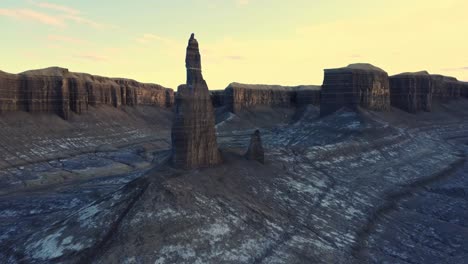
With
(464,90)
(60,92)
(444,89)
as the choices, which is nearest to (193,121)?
(60,92)

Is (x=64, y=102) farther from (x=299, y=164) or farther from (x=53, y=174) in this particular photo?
(x=299, y=164)

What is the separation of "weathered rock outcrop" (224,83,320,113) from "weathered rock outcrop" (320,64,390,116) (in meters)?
39.8

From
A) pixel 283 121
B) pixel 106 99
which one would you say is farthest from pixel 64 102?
pixel 283 121

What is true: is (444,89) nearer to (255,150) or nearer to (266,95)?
(266,95)

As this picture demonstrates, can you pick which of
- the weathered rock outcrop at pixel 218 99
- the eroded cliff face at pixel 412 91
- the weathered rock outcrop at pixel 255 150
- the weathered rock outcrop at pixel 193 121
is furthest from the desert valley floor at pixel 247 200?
the weathered rock outcrop at pixel 218 99

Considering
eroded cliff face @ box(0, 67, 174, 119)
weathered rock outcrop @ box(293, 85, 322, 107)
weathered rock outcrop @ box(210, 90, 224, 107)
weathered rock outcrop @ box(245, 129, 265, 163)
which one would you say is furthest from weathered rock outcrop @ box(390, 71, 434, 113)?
eroded cliff face @ box(0, 67, 174, 119)

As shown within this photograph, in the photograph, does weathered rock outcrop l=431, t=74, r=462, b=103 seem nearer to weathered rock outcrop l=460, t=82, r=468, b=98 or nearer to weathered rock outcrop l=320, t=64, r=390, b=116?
weathered rock outcrop l=460, t=82, r=468, b=98

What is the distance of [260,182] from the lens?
38656 millimetres

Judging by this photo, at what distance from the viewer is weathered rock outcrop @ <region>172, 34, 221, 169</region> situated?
35375 mm

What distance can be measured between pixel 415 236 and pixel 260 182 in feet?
48.1

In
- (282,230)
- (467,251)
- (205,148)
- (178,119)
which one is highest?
(178,119)

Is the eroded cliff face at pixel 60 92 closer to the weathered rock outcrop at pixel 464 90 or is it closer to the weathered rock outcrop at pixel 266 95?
the weathered rock outcrop at pixel 266 95

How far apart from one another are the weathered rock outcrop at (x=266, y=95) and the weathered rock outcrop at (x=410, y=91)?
136ft

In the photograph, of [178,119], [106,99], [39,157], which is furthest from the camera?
[106,99]
